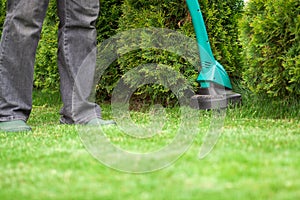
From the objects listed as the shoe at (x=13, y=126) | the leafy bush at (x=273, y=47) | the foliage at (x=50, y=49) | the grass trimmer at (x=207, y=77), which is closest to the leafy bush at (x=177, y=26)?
the grass trimmer at (x=207, y=77)

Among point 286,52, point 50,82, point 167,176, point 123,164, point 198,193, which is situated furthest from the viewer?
point 50,82

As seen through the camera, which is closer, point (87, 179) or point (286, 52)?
point (87, 179)

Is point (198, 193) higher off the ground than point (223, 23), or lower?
lower

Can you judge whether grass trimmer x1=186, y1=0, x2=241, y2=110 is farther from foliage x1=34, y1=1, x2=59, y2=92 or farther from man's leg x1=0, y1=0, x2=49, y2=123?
foliage x1=34, y1=1, x2=59, y2=92

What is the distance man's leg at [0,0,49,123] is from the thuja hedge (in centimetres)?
141

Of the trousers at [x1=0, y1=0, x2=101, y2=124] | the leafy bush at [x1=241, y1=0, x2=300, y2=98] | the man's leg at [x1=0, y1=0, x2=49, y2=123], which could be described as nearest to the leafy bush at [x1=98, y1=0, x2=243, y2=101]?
the leafy bush at [x1=241, y1=0, x2=300, y2=98]

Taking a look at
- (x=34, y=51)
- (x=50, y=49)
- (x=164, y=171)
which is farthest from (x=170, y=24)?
(x=164, y=171)

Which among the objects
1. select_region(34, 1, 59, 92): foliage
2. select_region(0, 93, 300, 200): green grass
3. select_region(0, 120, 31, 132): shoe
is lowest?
select_region(0, 120, 31, 132): shoe

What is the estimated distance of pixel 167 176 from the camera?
2363 millimetres

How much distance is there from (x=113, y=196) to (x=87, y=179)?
0.91ft

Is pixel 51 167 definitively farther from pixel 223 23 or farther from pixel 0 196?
pixel 223 23

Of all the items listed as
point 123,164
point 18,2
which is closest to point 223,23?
point 18,2

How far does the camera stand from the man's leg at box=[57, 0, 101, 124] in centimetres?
387

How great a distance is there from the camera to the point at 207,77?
446cm
